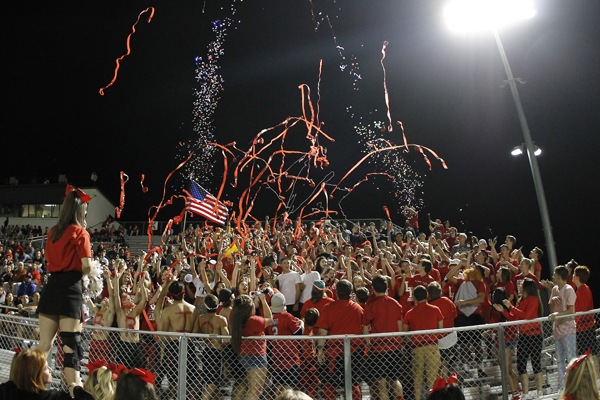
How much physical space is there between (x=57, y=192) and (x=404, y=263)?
33512mm

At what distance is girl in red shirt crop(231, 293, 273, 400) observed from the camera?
464 cm

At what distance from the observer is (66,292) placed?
3.46 m

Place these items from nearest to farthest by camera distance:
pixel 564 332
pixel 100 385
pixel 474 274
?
1. pixel 100 385
2. pixel 564 332
3. pixel 474 274

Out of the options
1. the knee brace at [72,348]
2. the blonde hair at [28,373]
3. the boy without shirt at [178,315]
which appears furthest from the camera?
the boy without shirt at [178,315]

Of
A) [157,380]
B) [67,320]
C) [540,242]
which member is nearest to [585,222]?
[540,242]

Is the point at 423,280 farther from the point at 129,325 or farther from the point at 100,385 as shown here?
the point at 100,385

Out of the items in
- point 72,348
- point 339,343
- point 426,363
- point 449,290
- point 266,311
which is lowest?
point 426,363

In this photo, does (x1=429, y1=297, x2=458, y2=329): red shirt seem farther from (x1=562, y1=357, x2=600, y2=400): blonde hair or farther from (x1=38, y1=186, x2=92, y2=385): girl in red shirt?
(x1=38, y1=186, x2=92, y2=385): girl in red shirt

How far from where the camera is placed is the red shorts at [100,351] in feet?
16.7

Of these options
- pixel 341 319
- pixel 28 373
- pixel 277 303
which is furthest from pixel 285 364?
pixel 28 373

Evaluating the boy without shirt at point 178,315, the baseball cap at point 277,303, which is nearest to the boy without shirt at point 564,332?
the baseball cap at point 277,303

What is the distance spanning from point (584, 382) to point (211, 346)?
3595 millimetres

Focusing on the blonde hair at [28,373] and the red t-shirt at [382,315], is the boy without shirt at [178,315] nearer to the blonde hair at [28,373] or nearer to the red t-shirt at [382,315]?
the red t-shirt at [382,315]

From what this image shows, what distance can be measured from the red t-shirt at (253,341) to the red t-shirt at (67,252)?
193 centimetres
